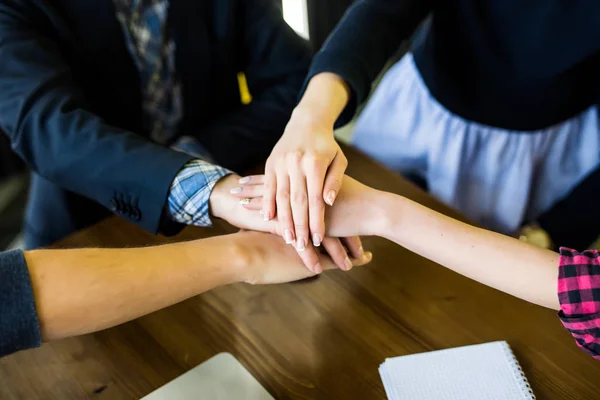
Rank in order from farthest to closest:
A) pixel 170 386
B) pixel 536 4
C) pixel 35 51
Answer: pixel 536 4 → pixel 35 51 → pixel 170 386

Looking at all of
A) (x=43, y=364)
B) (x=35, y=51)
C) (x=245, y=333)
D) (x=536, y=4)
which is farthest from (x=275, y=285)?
(x=536, y=4)

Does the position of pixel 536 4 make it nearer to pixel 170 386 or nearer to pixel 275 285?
pixel 275 285

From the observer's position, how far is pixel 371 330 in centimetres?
70

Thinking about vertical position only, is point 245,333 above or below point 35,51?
below

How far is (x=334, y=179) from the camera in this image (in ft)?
2.54

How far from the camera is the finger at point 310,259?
74 centimetres

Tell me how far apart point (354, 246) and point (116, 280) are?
0.33 m

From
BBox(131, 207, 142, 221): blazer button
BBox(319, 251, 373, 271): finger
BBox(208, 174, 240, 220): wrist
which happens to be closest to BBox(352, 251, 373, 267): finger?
BBox(319, 251, 373, 271): finger

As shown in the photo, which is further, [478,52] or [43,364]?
[478,52]

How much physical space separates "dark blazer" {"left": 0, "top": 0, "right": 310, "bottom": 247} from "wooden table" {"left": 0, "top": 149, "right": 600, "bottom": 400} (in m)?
0.19

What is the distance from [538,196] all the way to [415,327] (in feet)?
Answer: 2.15

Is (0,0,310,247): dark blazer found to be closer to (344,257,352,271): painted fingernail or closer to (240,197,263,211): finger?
(240,197,263,211): finger

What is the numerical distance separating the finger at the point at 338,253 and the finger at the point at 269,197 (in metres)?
0.09

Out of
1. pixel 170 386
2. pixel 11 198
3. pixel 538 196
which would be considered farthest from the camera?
pixel 11 198
